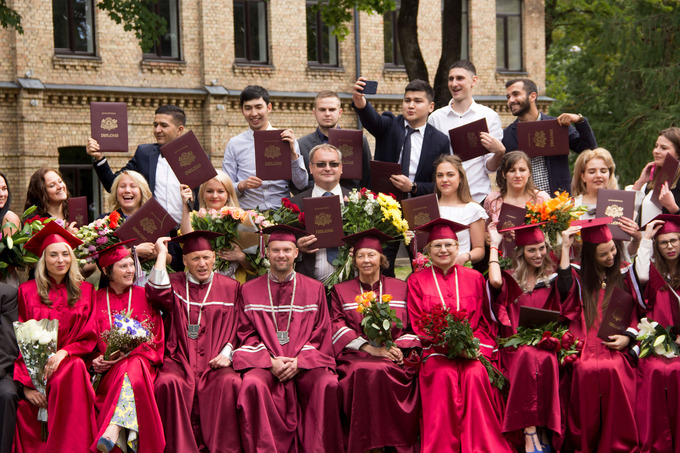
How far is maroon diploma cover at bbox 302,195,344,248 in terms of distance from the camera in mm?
8109

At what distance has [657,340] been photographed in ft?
24.0

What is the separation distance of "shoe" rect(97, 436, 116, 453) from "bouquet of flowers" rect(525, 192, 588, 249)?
395cm

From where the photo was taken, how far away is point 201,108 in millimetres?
22469

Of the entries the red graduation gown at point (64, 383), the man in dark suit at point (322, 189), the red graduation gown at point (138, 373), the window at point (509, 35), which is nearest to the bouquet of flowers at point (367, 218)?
the man in dark suit at point (322, 189)

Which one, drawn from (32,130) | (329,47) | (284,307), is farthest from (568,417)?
(329,47)

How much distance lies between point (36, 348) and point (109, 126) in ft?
9.24

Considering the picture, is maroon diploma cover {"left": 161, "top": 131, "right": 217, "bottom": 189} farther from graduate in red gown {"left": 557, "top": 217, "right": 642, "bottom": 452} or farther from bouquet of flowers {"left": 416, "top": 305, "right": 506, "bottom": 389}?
graduate in red gown {"left": 557, "top": 217, "right": 642, "bottom": 452}

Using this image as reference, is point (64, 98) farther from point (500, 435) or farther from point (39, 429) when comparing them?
point (500, 435)

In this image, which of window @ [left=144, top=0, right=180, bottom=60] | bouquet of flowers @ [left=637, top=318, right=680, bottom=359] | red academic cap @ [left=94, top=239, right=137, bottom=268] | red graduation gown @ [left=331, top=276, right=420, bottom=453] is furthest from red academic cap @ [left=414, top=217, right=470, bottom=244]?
window @ [left=144, top=0, right=180, bottom=60]

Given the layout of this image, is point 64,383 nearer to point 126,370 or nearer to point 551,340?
point 126,370

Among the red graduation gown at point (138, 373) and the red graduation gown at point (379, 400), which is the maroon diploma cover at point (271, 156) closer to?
the red graduation gown at point (138, 373)

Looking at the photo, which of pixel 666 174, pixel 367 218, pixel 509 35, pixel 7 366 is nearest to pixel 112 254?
pixel 7 366

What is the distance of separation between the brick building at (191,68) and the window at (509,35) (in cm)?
40

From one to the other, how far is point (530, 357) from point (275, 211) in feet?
9.17
